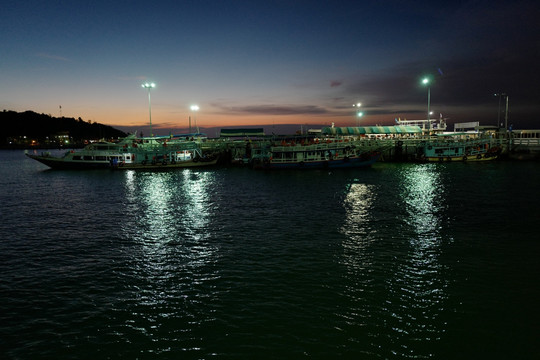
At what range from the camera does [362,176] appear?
52.0 metres

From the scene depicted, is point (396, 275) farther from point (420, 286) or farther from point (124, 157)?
point (124, 157)

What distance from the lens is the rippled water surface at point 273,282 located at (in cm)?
1004

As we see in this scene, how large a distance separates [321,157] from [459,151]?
34.0 m

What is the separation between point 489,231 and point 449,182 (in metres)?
24.7

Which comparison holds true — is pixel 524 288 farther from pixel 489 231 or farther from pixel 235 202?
pixel 235 202

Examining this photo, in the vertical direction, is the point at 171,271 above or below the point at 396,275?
below

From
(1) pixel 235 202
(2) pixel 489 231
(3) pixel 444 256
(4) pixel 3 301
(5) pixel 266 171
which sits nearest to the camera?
(4) pixel 3 301

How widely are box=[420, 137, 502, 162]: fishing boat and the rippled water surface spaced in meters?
47.2

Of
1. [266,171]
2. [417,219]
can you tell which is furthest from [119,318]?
[266,171]

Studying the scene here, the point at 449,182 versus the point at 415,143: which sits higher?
the point at 415,143

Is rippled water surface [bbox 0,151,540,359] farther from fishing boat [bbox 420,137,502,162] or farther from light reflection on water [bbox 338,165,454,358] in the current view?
fishing boat [bbox 420,137,502,162]

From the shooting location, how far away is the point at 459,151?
2926 inches

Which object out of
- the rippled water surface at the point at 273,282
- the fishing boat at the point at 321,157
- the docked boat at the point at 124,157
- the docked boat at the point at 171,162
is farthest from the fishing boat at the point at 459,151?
the docked boat at the point at 124,157

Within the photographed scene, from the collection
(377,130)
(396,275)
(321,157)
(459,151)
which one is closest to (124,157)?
(321,157)
